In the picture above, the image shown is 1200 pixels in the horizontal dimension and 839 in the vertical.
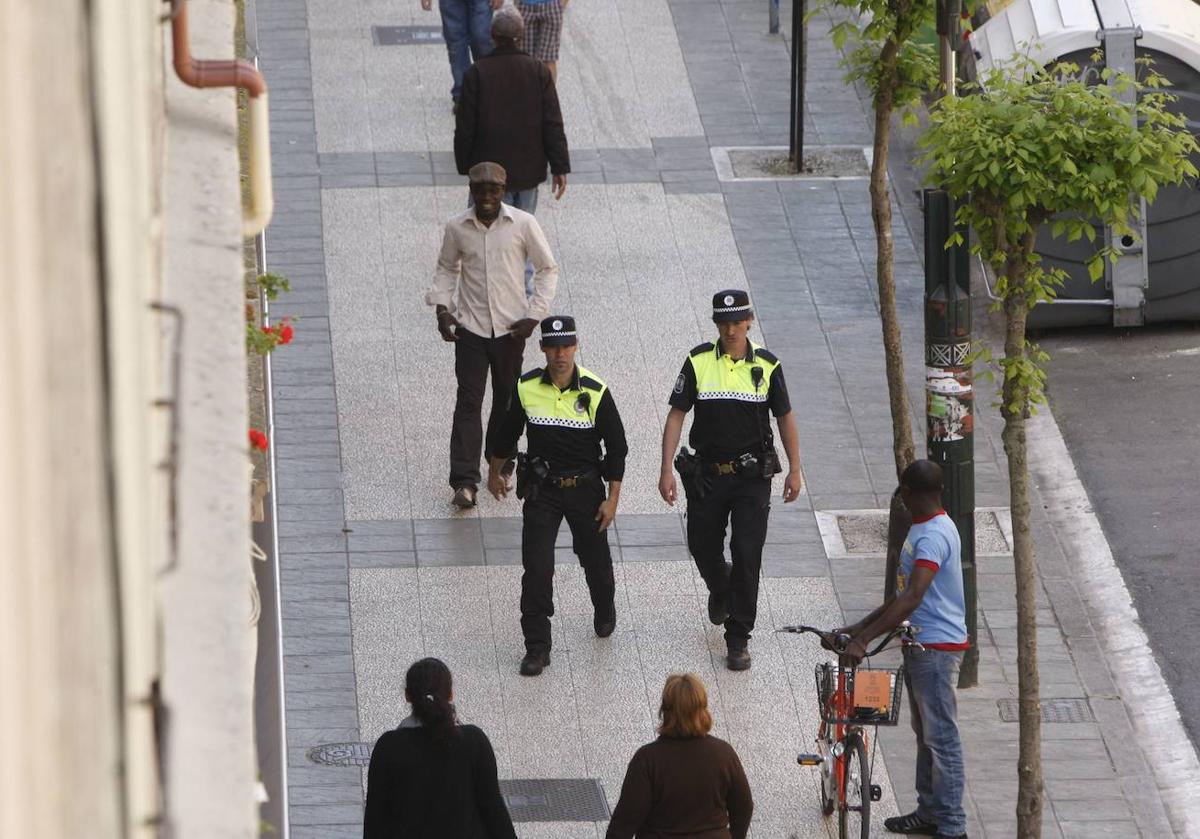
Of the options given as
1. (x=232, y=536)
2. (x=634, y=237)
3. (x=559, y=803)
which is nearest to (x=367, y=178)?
(x=634, y=237)

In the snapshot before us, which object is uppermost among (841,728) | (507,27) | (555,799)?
(507,27)

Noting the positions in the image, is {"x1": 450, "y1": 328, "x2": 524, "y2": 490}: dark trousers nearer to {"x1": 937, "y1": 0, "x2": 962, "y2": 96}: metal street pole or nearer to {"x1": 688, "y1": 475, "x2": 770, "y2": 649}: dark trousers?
{"x1": 688, "y1": 475, "x2": 770, "y2": 649}: dark trousers

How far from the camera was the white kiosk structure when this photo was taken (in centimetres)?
1320

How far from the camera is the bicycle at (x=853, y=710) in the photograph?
26.2 ft

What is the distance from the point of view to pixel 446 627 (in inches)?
399

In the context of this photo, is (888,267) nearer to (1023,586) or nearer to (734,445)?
(734,445)

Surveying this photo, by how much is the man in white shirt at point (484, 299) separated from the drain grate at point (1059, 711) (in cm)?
299

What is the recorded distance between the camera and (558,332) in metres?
9.17

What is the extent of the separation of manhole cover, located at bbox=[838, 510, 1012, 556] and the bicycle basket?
3019 millimetres

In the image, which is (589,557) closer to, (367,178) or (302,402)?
(302,402)

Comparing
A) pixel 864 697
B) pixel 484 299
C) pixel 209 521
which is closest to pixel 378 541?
pixel 484 299

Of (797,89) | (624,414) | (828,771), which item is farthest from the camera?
(797,89)

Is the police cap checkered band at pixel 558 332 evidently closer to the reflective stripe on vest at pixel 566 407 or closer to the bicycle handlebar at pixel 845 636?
the reflective stripe on vest at pixel 566 407

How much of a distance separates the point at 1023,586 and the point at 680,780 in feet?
8.10
